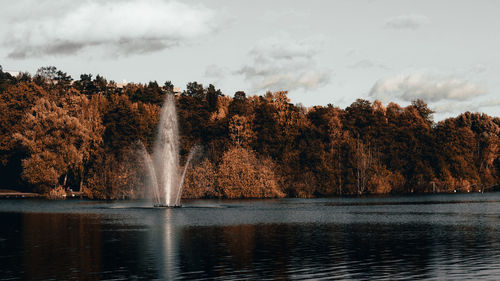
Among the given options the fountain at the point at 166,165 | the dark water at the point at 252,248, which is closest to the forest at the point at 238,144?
the fountain at the point at 166,165

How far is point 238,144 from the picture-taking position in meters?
132

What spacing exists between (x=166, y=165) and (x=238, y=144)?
33.8 metres

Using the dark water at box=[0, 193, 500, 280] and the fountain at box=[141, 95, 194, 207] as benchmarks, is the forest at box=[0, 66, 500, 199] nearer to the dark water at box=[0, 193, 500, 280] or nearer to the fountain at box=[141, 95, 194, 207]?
the fountain at box=[141, 95, 194, 207]

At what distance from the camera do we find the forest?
124375 mm

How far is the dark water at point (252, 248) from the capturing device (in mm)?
30641

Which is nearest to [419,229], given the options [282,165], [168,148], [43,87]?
[168,148]

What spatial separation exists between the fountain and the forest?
10.4 ft

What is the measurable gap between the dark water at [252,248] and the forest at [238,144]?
196 ft

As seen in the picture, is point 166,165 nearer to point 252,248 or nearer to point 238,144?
point 238,144

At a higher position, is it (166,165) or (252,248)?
(166,165)

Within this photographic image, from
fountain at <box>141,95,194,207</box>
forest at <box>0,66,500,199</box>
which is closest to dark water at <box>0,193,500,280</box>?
fountain at <box>141,95,194,207</box>

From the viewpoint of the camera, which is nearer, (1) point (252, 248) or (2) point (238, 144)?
(1) point (252, 248)

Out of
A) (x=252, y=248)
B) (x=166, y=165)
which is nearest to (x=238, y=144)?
(x=166, y=165)

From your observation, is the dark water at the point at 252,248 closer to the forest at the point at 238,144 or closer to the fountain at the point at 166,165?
the fountain at the point at 166,165
